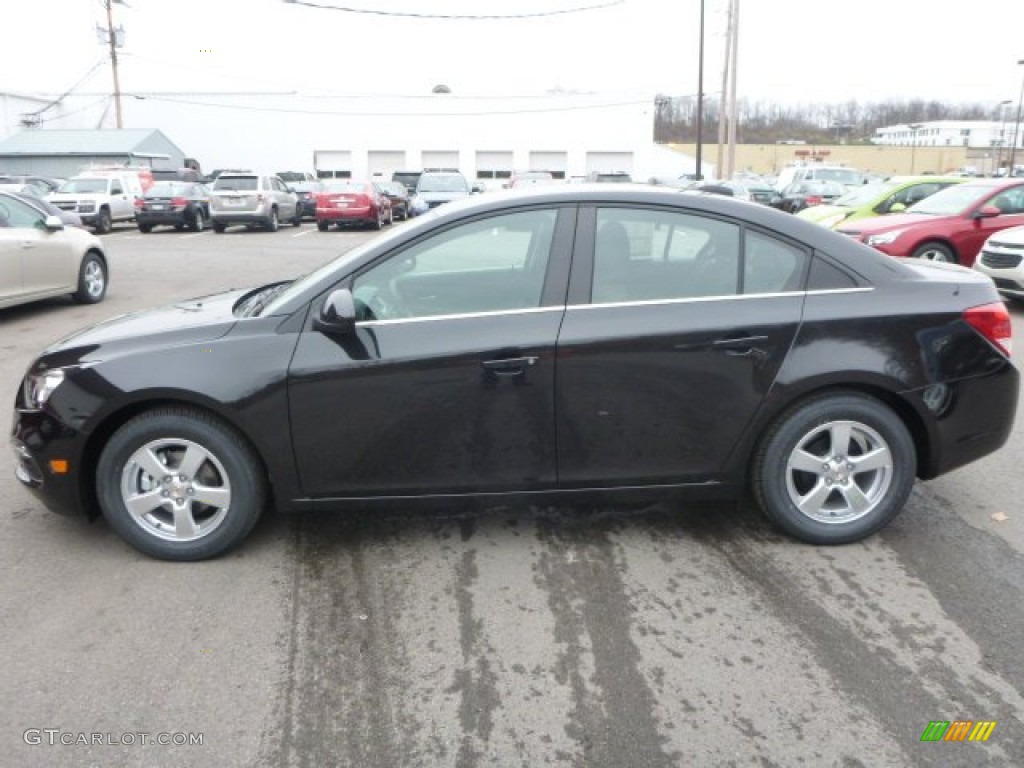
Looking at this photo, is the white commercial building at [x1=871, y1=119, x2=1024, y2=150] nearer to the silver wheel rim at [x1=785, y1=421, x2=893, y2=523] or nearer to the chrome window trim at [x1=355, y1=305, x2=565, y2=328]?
the silver wheel rim at [x1=785, y1=421, x2=893, y2=523]

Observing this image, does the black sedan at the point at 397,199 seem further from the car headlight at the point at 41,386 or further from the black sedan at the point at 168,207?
the car headlight at the point at 41,386

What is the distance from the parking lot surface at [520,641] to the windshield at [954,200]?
28.5 feet

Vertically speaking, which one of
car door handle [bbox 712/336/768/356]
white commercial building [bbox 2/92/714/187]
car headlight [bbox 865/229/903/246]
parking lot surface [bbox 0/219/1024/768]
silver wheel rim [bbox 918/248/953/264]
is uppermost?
white commercial building [bbox 2/92/714/187]

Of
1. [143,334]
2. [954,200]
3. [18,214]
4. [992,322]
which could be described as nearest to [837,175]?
[954,200]

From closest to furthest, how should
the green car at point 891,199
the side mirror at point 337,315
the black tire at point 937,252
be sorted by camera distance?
the side mirror at point 337,315 < the black tire at point 937,252 < the green car at point 891,199

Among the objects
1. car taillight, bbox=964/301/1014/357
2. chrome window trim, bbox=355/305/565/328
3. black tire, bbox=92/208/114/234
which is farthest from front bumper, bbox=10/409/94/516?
black tire, bbox=92/208/114/234

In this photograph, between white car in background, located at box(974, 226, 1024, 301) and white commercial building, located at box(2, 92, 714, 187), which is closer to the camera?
white car in background, located at box(974, 226, 1024, 301)

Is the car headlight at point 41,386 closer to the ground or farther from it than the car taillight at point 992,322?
closer to the ground

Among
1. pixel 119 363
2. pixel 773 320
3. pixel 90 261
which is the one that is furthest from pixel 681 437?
pixel 90 261

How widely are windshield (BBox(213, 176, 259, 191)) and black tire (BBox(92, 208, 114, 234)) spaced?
3594 millimetres

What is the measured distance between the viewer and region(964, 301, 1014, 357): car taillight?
3916mm

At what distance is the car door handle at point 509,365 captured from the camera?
363 centimetres

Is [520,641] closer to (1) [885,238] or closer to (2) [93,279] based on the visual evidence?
(1) [885,238]

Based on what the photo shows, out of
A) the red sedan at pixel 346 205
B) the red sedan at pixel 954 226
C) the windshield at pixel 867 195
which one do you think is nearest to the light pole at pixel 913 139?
the red sedan at pixel 346 205
